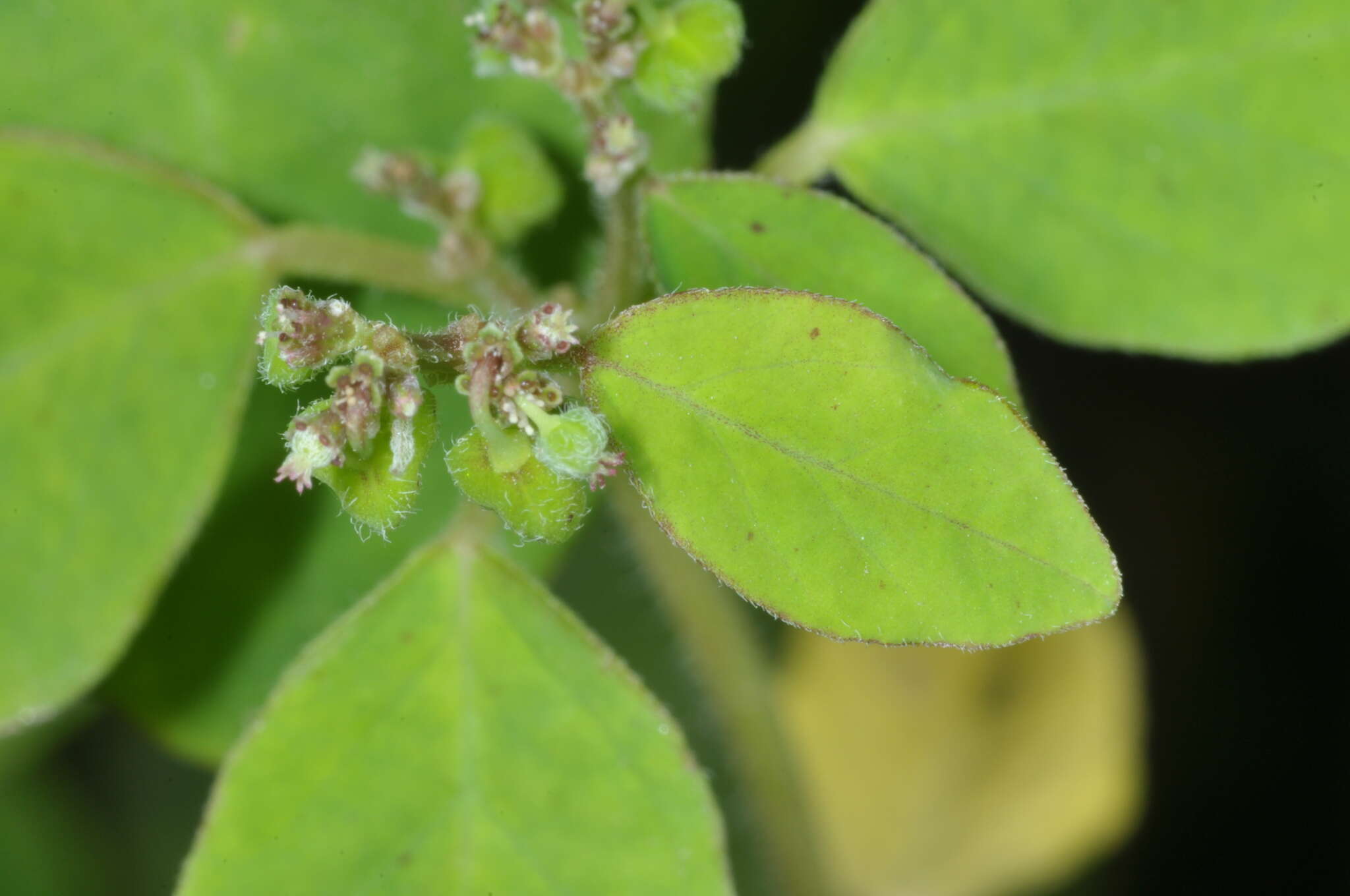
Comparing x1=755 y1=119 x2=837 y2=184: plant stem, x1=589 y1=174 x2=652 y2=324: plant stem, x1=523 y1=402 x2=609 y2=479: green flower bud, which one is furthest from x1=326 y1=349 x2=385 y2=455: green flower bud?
x1=755 y1=119 x2=837 y2=184: plant stem

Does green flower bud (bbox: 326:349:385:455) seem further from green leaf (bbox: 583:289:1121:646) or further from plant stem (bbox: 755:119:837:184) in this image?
plant stem (bbox: 755:119:837:184)

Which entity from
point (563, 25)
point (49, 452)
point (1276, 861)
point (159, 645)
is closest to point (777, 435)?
point (563, 25)

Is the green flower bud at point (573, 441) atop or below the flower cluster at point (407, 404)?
atop

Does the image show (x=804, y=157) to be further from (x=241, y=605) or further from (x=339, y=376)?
(x=241, y=605)

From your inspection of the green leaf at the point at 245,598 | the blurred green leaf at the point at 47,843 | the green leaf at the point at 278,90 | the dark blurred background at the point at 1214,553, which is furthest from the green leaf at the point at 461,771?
the blurred green leaf at the point at 47,843

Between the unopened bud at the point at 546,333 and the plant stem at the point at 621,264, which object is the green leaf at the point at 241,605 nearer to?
the plant stem at the point at 621,264

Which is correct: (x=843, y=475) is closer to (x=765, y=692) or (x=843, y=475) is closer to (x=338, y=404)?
(x=338, y=404)
